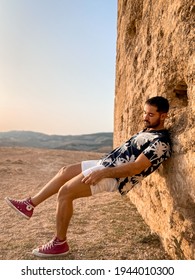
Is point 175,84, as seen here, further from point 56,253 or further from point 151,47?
point 56,253

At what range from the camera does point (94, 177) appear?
286 centimetres

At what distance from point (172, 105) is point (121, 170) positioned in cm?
80

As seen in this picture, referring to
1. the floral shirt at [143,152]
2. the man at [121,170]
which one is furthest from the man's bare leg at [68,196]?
the floral shirt at [143,152]

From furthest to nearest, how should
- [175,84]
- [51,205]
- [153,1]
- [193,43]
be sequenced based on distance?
1. [51,205]
2. [153,1]
3. [175,84]
4. [193,43]

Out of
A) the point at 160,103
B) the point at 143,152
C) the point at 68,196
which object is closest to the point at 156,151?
the point at 143,152

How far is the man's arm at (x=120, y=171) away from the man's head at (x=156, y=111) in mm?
384

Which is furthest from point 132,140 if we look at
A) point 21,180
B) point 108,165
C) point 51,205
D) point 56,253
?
point 21,180

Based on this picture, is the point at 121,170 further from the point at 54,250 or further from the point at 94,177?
the point at 54,250

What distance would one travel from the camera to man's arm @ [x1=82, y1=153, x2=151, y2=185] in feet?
9.06

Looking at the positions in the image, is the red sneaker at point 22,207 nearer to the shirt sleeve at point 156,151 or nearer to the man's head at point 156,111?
the shirt sleeve at point 156,151

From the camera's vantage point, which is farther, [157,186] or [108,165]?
[157,186]

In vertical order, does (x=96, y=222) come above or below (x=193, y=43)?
below

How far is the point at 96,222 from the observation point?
4.09 meters
